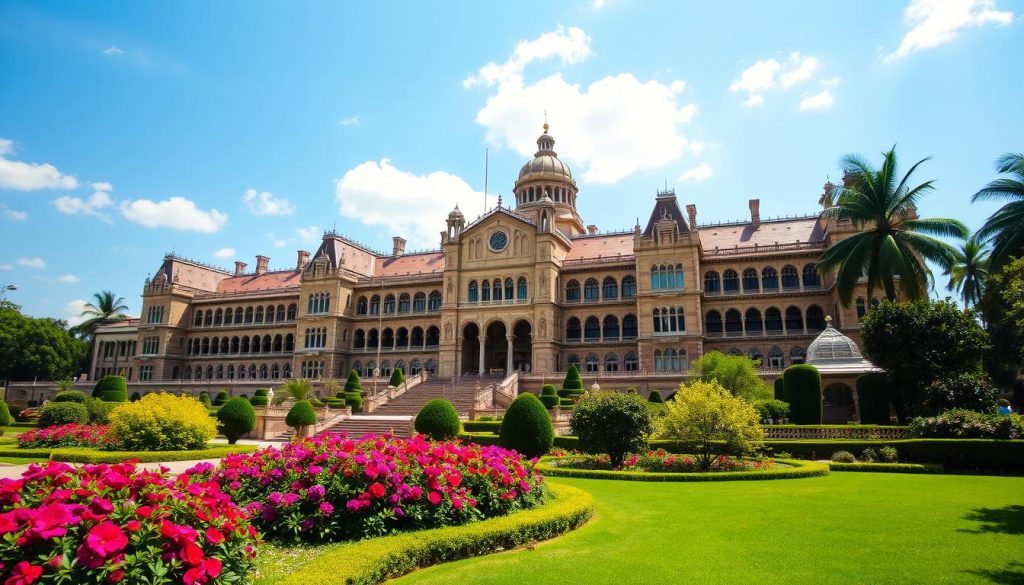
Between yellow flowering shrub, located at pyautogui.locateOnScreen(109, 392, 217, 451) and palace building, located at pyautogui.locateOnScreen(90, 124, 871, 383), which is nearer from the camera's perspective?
yellow flowering shrub, located at pyautogui.locateOnScreen(109, 392, 217, 451)

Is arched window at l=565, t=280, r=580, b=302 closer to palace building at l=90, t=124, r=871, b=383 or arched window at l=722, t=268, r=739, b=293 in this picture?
palace building at l=90, t=124, r=871, b=383

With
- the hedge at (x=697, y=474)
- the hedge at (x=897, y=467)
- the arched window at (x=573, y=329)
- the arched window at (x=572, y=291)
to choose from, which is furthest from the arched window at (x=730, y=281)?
the hedge at (x=697, y=474)

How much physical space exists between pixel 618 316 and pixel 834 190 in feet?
73.3

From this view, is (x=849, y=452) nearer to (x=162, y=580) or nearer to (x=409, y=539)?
(x=409, y=539)

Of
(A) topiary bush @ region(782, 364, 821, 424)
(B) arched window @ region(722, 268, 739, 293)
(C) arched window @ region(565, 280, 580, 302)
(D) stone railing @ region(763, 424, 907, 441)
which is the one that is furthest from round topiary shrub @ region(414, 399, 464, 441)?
(B) arched window @ region(722, 268, 739, 293)

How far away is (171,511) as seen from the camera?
5.61 meters

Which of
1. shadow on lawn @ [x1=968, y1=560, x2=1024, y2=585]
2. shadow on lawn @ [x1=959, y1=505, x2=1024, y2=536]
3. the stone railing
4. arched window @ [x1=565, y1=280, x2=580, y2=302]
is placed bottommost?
shadow on lawn @ [x1=968, y1=560, x2=1024, y2=585]

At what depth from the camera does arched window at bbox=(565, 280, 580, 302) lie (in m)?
54.4

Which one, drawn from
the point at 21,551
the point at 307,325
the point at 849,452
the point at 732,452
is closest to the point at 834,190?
the point at 849,452

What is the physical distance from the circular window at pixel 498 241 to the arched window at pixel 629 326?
12441 millimetres

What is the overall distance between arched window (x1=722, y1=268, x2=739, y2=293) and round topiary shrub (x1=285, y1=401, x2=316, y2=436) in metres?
35.2

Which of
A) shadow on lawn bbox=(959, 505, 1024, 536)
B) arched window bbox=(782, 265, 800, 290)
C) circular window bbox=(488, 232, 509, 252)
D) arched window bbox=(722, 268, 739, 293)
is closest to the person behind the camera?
shadow on lawn bbox=(959, 505, 1024, 536)

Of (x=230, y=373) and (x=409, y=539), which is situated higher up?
(x=230, y=373)

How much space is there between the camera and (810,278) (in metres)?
49.0
